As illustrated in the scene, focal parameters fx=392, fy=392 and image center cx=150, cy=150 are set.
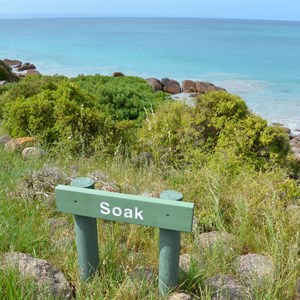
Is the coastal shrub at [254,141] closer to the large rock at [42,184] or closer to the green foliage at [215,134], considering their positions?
the green foliage at [215,134]

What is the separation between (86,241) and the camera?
2.41 meters

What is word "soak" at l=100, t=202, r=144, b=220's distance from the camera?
2.16 metres

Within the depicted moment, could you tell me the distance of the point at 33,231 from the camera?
2871 millimetres

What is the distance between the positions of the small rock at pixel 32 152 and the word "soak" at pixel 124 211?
2783 millimetres

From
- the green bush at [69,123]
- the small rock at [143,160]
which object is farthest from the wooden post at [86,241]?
the green bush at [69,123]

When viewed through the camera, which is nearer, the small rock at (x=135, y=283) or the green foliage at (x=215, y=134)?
the small rock at (x=135, y=283)

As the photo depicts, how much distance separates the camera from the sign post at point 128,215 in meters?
2.12

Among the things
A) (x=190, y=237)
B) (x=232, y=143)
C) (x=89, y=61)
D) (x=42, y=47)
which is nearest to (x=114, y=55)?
(x=89, y=61)

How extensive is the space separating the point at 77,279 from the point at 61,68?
30946 mm

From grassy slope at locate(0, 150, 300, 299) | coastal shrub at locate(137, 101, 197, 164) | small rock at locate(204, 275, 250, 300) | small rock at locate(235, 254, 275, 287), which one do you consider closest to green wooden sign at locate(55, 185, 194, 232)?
grassy slope at locate(0, 150, 300, 299)

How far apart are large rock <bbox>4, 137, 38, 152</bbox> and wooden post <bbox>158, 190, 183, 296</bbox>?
3.60 meters

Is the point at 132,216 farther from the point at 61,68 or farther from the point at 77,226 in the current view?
the point at 61,68

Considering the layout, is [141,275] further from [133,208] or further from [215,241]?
[215,241]

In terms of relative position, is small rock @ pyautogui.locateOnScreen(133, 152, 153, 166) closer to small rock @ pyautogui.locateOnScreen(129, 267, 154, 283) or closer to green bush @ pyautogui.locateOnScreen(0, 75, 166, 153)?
green bush @ pyautogui.locateOnScreen(0, 75, 166, 153)
